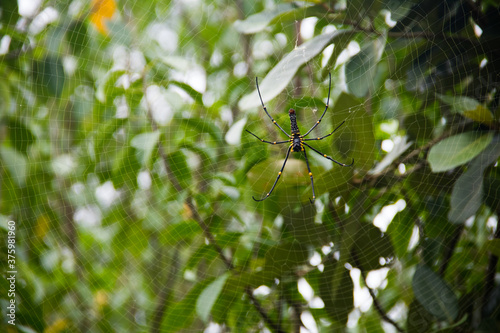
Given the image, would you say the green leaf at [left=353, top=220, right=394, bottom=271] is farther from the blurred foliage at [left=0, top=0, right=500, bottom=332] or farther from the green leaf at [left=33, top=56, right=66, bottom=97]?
the green leaf at [left=33, top=56, right=66, bottom=97]

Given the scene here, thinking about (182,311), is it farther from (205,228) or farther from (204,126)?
(204,126)

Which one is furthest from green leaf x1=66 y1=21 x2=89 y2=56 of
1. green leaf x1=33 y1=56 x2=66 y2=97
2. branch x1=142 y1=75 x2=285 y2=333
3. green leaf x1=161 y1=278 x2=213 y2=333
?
green leaf x1=161 y1=278 x2=213 y2=333

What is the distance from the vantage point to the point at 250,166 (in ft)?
6.41

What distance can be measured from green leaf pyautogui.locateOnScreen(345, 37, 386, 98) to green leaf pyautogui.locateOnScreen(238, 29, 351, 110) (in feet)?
0.41

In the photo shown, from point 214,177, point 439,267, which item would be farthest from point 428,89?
point 214,177

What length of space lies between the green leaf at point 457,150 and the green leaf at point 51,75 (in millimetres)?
1718

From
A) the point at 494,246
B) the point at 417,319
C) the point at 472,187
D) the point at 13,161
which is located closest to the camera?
the point at 472,187

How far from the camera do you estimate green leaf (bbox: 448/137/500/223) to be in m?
1.43

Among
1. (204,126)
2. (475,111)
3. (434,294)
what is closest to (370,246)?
(434,294)

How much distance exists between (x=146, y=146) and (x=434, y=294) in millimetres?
1465

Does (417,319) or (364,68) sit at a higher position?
(364,68)

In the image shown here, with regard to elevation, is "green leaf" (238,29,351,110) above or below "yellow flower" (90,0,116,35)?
below

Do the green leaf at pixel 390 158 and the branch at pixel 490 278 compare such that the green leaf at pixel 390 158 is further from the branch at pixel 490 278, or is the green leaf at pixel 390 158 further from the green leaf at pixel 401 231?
the branch at pixel 490 278

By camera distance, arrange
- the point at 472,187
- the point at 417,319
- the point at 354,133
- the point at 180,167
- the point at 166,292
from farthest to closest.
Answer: the point at 166,292
the point at 180,167
the point at 417,319
the point at 354,133
the point at 472,187
